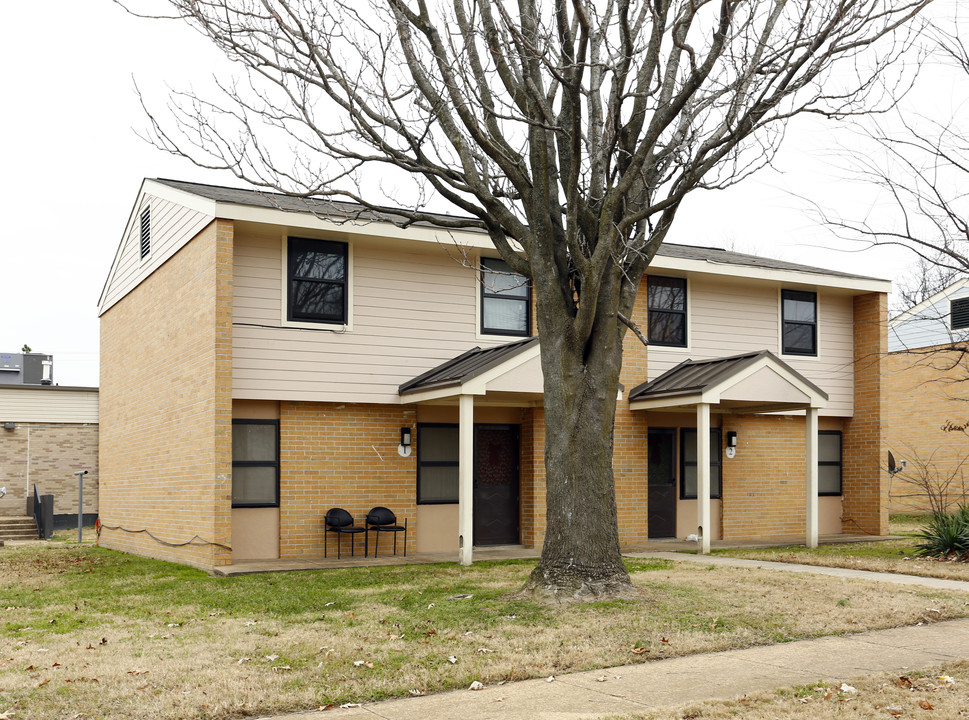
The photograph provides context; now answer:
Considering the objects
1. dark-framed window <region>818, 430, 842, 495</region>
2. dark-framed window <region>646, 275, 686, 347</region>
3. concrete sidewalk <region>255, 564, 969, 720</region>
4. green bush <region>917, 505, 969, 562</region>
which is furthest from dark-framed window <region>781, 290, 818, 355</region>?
concrete sidewalk <region>255, 564, 969, 720</region>

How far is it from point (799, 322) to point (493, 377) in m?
8.61

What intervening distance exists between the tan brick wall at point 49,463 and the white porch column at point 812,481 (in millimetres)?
19863

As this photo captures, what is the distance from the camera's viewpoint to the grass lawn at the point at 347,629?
664cm

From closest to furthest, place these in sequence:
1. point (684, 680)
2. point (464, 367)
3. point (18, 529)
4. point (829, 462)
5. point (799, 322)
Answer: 1. point (684, 680)
2. point (464, 367)
3. point (799, 322)
4. point (829, 462)
5. point (18, 529)

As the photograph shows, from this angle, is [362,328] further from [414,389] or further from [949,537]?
[949,537]

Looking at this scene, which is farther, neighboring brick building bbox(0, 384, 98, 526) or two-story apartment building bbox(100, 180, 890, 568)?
neighboring brick building bbox(0, 384, 98, 526)

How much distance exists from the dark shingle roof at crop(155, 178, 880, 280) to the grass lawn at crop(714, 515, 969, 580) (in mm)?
5415

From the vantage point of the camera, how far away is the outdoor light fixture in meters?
15.7

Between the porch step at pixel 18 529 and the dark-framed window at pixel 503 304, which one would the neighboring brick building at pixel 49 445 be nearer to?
the porch step at pixel 18 529

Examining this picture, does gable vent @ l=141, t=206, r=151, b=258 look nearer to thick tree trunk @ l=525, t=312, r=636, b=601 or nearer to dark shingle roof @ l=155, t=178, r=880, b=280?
dark shingle roof @ l=155, t=178, r=880, b=280

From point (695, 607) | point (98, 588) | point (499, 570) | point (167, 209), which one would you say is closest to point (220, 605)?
point (98, 588)

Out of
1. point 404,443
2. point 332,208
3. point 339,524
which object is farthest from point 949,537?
point 332,208

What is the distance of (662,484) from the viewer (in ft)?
59.8

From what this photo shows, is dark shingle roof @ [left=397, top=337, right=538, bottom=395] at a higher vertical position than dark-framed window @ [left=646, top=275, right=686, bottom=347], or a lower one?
lower
